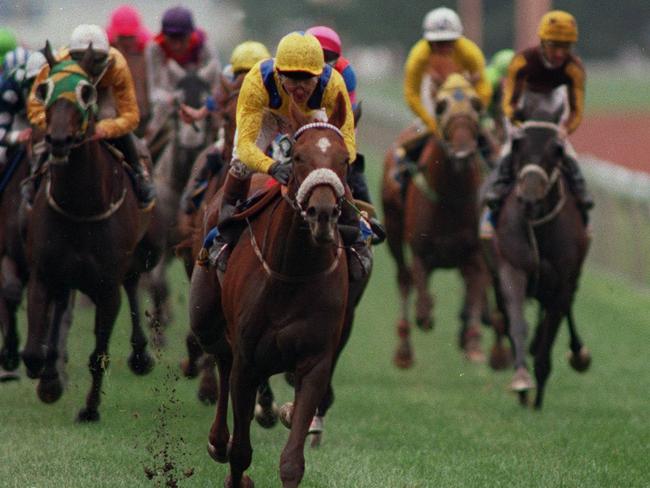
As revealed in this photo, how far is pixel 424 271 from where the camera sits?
13.8 meters

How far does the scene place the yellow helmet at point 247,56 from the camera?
10.6 m

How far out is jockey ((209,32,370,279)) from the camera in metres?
7.44

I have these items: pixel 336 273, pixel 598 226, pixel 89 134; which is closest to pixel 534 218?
pixel 89 134

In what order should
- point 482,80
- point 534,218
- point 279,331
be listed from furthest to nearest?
point 482,80 < point 534,218 < point 279,331

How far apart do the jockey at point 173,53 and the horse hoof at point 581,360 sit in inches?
147

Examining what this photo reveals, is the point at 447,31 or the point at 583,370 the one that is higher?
the point at 447,31

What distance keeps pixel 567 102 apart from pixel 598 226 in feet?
31.9

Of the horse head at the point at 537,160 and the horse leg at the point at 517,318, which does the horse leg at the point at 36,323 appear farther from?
the horse head at the point at 537,160

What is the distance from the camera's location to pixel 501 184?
11828mm

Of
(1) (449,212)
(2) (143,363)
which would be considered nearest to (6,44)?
(2) (143,363)

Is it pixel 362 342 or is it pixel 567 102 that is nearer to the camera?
pixel 567 102

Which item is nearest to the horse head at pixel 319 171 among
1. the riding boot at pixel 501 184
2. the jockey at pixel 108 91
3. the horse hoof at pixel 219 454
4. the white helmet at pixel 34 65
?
the horse hoof at pixel 219 454

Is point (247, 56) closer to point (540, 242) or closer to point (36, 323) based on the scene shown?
point (36, 323)

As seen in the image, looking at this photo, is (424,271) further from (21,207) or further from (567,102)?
(21,207)
